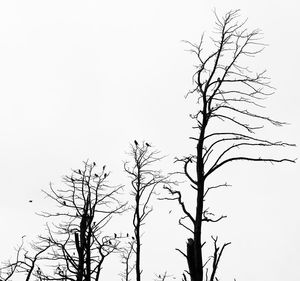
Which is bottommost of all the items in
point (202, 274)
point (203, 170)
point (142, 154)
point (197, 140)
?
point (202, 274)

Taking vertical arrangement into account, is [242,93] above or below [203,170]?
above

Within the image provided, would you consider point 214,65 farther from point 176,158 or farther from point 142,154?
point 142,154

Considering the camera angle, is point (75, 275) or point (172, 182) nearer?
point (75, 275)

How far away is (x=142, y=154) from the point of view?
2095cm

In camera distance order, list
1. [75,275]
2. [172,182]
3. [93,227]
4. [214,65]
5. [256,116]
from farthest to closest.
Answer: [172,182], [93,227], [75,275], [214,65], [256,116]

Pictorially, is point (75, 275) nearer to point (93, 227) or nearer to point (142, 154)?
point (93, 227)

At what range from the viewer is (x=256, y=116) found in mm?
7594

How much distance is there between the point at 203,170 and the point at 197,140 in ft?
1.83

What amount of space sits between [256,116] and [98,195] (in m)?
10.2

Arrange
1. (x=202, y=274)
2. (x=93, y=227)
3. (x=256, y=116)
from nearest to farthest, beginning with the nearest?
1. (x=202, y=274)
2. (x=256, y=116)
3. (x=93, y=227)

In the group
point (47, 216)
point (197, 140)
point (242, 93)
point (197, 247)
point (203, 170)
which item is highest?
point (47, 216)

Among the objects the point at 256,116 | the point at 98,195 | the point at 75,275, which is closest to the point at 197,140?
the point at 256,116

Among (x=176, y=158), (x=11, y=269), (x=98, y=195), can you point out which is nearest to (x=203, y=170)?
(x=176, y=158)

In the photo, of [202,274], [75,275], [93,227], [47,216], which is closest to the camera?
[202,274]
